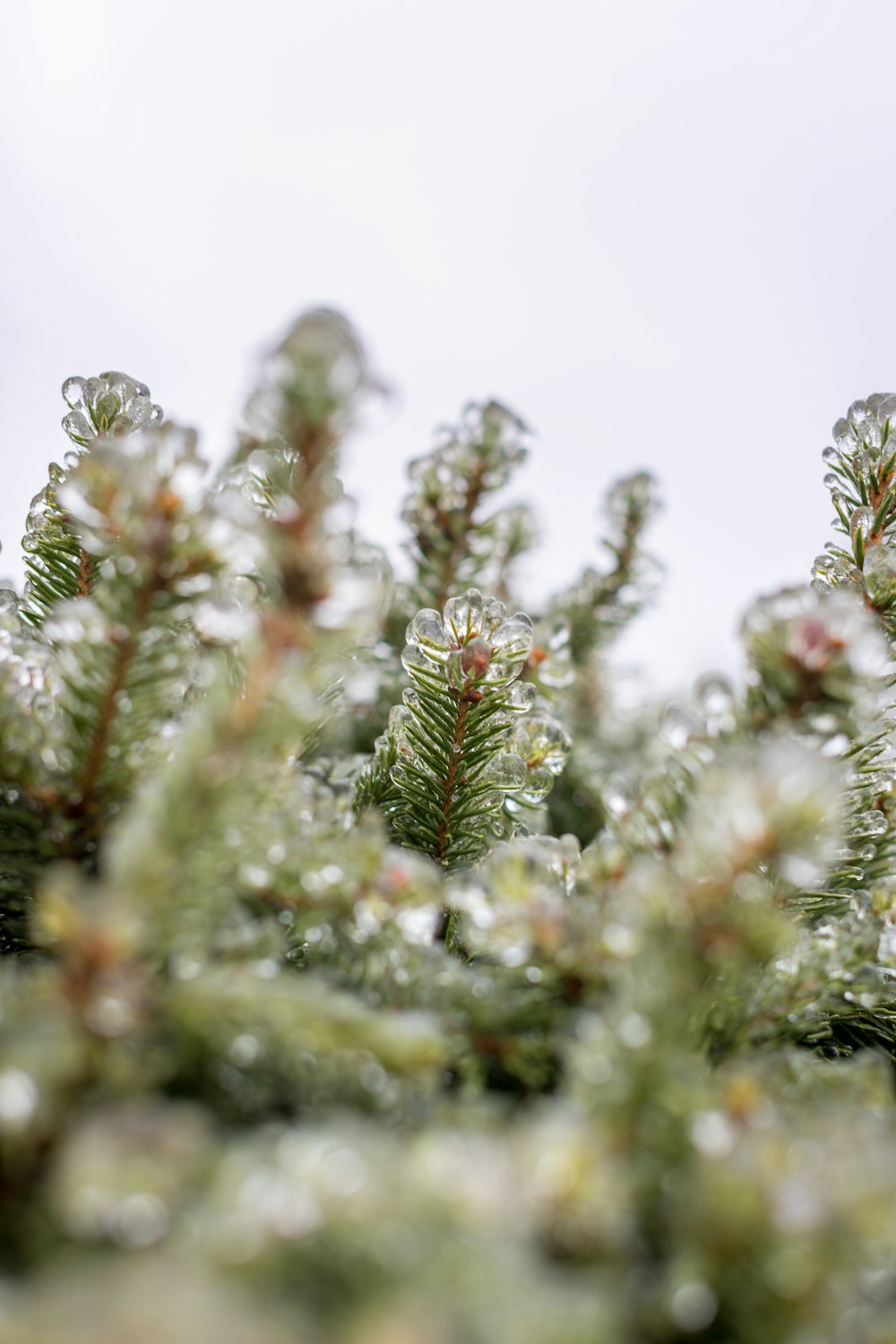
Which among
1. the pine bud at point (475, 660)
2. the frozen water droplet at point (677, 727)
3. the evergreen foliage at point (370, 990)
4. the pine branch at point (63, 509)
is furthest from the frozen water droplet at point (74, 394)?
the frozen water droplet at point (677, 727)

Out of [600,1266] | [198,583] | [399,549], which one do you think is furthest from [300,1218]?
[399,549]

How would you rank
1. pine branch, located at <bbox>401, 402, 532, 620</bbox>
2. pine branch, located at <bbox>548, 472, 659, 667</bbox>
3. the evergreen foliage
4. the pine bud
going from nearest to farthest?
the evergreen foliage
the pine bud
pine branch, located at <bbox>401, 402, 532, 620</bbox>
pine branch, located at <bbox>548, 472, 659, 667</bbox>

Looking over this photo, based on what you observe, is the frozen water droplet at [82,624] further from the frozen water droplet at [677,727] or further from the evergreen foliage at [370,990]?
the frozen water droplet at [677,727]

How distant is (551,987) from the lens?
1.12 ft

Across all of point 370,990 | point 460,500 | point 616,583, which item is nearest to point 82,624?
point 370,990

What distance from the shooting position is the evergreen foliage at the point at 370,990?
214 mm

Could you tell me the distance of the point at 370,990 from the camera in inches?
13.6

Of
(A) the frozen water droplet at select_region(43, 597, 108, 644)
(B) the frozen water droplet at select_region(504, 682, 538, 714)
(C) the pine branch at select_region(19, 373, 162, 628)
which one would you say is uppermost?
(C) the pine branch at select_region(19, 373, 162, 628)

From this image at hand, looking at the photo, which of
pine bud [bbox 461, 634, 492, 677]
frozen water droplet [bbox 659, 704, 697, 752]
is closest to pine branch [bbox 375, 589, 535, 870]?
pine bud [bbox 461, 634, 492, 677]

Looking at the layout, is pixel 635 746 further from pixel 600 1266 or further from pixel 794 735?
pixel 600 1266

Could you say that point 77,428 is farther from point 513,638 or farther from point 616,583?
point 616,583

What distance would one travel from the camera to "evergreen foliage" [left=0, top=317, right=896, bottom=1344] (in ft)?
0.70

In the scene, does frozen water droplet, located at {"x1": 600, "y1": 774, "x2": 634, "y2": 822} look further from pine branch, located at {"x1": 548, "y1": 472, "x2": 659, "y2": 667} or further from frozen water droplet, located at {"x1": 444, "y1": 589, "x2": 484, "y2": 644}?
pine branch, located at {"x1": 548, "y1": 472, "x2": 659, "y2": 667}

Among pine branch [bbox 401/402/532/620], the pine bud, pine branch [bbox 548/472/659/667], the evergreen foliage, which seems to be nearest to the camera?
the evergreen foliage
